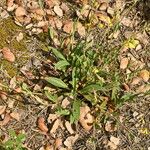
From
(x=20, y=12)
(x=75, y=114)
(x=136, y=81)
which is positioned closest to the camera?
(x=75, y=114)

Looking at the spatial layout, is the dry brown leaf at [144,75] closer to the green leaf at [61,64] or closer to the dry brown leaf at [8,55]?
the green leaf at [61,64]

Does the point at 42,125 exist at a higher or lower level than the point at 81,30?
lower

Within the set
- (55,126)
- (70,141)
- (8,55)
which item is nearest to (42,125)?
(55,126)

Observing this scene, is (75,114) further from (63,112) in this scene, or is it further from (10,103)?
(10,103)

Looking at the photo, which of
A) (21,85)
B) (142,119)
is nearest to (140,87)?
(142,119)

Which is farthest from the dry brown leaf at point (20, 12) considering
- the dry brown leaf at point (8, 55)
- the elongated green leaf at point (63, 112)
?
the elongated green leaf at point (63, 112)

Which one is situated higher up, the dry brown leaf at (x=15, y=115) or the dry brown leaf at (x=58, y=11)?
the dry brown leaf at (x=58, y=11)

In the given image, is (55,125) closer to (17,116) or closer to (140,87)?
(17,116)

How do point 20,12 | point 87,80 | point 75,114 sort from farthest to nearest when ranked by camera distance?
point 20,12, point 87,80, point 75,114

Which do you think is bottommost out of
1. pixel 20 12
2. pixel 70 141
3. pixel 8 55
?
pixel 70 141
